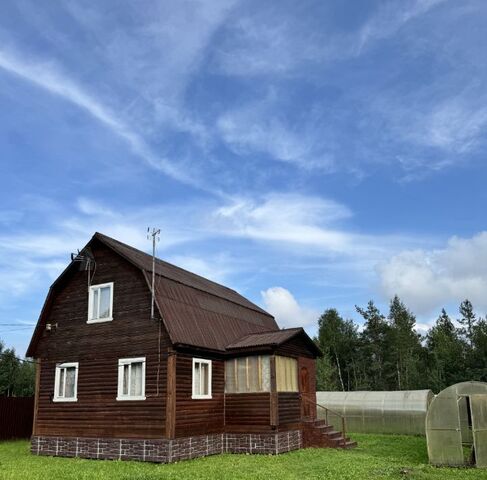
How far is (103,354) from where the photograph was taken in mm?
17734

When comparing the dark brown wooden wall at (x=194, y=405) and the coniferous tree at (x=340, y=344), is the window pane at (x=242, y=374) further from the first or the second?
the coniferous tree at (x=340, y=344)

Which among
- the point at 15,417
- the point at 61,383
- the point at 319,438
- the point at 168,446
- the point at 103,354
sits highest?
the point at 103,354

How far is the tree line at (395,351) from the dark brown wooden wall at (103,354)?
2673 cm

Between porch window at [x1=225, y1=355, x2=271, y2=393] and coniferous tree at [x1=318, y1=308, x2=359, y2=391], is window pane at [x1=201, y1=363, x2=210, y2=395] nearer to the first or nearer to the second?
porch window at [x1=225, y1=355, x2=271, y2=393]

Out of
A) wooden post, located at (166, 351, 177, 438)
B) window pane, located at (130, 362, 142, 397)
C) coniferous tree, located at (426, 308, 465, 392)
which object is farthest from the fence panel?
coniferous tree, located at (426, 308, 465, 392)

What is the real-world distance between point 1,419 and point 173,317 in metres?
11.6

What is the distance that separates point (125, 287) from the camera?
1791 centimetres

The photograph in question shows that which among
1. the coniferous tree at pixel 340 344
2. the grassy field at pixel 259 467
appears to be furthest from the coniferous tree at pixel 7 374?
the coniferous tree at pixel 340 344

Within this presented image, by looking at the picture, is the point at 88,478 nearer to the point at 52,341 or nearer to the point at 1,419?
the point at 52,341

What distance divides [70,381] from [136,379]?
9.90ft

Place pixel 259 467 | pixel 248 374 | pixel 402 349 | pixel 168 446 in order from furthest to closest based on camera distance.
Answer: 1. pixel 402 349
2. pixel 248 374
3. pixel 168 446
4. pixel 259 467

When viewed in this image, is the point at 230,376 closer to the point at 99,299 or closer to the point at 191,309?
the point at 191,309

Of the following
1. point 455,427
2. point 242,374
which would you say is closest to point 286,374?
point 242,374

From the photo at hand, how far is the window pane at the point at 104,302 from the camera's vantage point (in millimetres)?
18203
